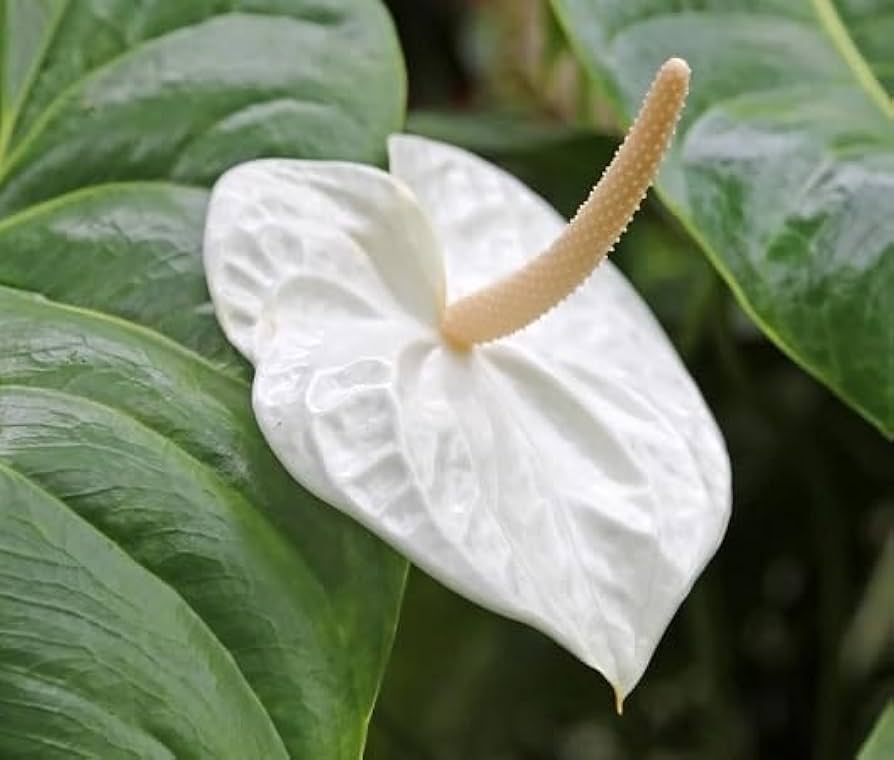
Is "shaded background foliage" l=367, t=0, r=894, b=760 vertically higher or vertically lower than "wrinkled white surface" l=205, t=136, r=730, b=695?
lower

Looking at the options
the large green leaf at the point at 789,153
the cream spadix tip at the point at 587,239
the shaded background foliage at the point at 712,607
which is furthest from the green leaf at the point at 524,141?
the cream spadix tip at the point at 587,239

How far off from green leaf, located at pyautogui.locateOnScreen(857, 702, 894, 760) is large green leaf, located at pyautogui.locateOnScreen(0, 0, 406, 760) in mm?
161

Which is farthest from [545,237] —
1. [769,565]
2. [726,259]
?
[769,565]

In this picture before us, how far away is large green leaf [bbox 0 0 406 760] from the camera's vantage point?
0.39m

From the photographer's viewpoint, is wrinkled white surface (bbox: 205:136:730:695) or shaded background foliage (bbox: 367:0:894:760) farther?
shaded background foliage (bbox: 367:0:894:760)

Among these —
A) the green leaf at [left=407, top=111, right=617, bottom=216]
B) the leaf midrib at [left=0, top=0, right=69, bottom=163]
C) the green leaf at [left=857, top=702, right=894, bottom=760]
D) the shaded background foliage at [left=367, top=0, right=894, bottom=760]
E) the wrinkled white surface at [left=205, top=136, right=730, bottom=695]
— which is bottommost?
the shaded background foliage at [left=367, top=0, right=894, bottom=760]

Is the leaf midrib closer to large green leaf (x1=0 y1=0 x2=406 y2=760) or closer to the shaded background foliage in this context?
large green leaf (x1=0 y1=0 x2=406 y2=760)

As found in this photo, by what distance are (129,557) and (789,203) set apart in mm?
275

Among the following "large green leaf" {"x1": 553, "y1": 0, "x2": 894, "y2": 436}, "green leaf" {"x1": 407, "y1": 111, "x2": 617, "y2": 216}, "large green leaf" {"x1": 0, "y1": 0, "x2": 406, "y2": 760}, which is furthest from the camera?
"green leaf" {"x1": 407, "y1": 111, "x2": 617, "y2": 216}

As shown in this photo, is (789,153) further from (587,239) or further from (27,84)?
(27,84)

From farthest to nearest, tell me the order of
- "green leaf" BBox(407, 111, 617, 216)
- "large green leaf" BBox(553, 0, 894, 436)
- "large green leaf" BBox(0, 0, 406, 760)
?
"green leaf" BBox(407, 111, 617, 216) < "large green leaf" BBox(553, 0, 894, 436) < "large green leaf" BBox(0, 0, 406, 760)

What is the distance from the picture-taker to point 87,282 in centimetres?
48

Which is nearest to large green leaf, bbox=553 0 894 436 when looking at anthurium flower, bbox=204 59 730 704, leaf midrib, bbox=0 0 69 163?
anthurium flower, bbox=204 59 730 704

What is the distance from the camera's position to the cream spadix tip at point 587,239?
45 centimetres
